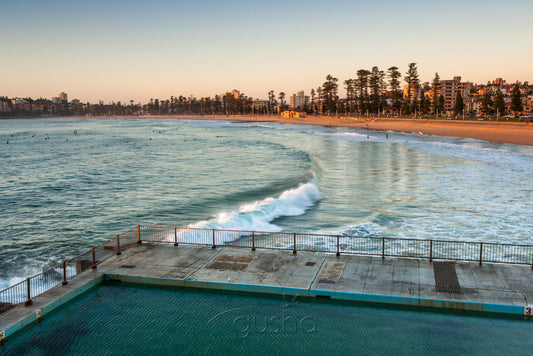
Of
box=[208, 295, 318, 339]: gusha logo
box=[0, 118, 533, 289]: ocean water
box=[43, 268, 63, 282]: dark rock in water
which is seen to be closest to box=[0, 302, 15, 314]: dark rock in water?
box=[43, 268, 63, 282]: dark rock in water

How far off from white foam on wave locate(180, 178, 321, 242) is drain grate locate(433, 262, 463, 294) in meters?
11.6

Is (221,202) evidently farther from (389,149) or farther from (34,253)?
(389,149)

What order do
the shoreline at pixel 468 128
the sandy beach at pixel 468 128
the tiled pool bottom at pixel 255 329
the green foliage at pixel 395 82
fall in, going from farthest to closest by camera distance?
the green foliage at pixel 395 82, the sandy beach at pixel 468 128, the shoreline at pixel 468 128, the tiled pool bottom at pixel 255 329

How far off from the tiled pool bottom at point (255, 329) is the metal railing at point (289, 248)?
10.6ft

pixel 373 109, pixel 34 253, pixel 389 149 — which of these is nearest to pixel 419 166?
pixel 389 149

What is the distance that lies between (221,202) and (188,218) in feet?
19.6

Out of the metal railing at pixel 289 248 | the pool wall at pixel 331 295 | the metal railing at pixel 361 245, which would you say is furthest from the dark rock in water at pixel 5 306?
the metal railing at pixel 361 245

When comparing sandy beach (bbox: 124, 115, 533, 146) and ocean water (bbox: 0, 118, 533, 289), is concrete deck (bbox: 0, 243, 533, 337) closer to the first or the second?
ocean water (bbox: 0, 118, 533, 289)

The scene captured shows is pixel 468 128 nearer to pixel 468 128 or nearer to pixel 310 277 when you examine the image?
pixel 468 128

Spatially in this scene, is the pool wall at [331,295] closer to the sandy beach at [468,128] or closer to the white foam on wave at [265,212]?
the white foam on wave at [265,212]

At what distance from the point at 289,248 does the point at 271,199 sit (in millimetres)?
15686

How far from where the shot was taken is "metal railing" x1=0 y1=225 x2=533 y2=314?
1773 centimetres

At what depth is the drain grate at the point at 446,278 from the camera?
15117 millimetres

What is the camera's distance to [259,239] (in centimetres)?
2439
